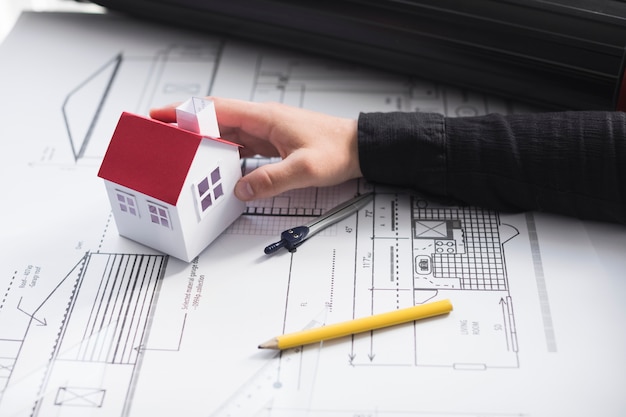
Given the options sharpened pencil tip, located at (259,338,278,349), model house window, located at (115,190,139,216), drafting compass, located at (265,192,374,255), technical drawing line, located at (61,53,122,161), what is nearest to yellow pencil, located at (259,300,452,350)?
sharpened pencil tip, located at (259,338,278,349)

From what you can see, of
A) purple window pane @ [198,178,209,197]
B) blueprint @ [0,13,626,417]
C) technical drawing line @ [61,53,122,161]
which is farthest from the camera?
technical drawing line @ [61,53,122,161]

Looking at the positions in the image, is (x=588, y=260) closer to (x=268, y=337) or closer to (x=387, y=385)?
(x=387, y=385)

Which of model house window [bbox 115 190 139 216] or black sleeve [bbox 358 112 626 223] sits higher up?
black sleeve [bbox 358 112 626 223]

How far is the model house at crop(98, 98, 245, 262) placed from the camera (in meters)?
0.98

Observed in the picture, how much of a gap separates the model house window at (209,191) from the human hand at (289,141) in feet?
0.12

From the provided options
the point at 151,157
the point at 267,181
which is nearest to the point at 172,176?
the point at 151,157

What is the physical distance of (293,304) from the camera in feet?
3.27

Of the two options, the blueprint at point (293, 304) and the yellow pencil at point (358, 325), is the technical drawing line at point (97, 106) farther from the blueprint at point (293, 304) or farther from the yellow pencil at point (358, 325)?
the yellow pencil at point (358, 325)

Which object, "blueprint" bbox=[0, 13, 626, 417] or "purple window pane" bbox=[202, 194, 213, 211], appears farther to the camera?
"purple window pane" bbox=[202, 194, 213, 211]

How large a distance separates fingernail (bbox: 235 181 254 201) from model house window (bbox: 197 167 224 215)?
0.08ft

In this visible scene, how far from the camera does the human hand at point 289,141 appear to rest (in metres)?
1.09

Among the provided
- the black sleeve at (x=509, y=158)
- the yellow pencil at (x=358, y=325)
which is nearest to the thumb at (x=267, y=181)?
the black sleeve at (x=509, y=158)

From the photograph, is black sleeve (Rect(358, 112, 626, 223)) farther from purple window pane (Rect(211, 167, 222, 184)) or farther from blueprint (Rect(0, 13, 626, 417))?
purple window pane (Rect(211, 167, 222, 184))

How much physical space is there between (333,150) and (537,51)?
1.25ft
